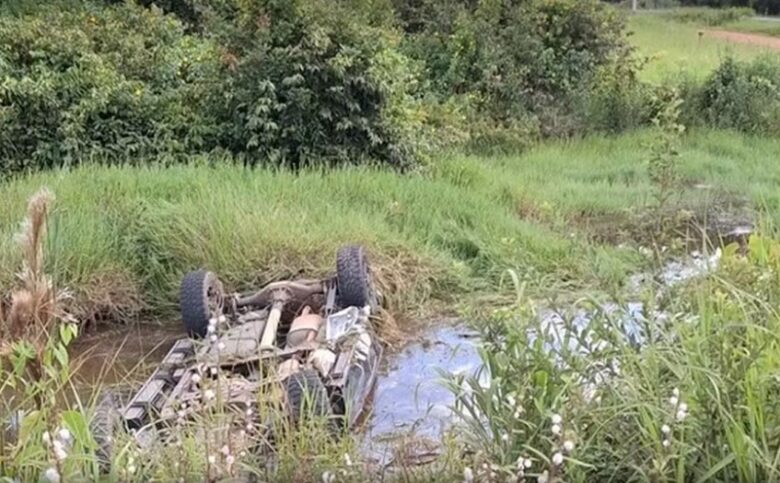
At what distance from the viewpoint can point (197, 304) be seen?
472cm

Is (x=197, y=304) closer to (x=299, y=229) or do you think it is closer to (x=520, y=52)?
(x=299, y=229)

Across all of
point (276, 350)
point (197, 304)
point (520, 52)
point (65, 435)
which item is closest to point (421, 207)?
point (197, 304)

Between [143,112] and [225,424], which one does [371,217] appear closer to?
[143,112]

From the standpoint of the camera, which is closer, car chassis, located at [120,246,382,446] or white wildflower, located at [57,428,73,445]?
white wildflower, located at [57,428,73,445]

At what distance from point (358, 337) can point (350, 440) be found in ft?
3.74

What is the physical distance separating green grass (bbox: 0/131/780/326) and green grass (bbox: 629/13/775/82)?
14.6 feet

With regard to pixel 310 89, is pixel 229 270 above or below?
below

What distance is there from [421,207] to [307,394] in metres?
3.45

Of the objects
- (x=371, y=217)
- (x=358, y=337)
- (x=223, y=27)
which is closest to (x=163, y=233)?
(x=371, y=217)

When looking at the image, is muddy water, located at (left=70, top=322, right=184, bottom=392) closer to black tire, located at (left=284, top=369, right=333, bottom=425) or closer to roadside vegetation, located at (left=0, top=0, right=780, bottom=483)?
roadside vegetation, located at (left=0, top=0, right=780, bottom=483)

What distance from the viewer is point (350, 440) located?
3018mm

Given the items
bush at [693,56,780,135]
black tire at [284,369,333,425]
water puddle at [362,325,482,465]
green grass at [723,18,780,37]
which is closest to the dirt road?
green grass at [723,18,780,37]

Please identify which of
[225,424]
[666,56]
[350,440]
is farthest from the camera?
[666,56]

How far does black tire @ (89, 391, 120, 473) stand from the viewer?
250cm
